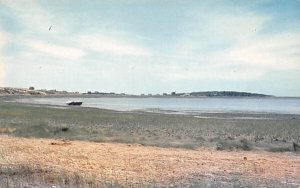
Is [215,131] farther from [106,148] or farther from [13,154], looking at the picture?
[13,154]

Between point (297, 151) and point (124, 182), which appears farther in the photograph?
point (297, 151)

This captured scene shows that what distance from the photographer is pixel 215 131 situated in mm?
30297

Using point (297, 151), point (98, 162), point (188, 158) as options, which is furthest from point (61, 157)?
point (297, 151)

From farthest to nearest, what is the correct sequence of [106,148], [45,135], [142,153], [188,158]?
[45,135]
[106,148]
[142,153]
[188,158]

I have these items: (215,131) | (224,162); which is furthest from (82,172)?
(215,131)

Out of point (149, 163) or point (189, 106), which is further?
point (189, 106)

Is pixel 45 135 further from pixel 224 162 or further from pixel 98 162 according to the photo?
pixel 224 162

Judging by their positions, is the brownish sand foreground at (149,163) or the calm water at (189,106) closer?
the brownish sand foreground at (149,163)

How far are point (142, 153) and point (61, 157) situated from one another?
12.0ft

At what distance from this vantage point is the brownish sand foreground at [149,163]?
13.1m

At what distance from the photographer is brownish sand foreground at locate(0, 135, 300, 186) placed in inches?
516

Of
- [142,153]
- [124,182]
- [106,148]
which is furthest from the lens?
[106,148]

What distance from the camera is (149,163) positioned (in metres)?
15.3

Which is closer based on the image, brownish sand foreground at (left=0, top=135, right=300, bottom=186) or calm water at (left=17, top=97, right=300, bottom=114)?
brownish sand foreground at (left=0, top=135, right=300, bottom=186)
